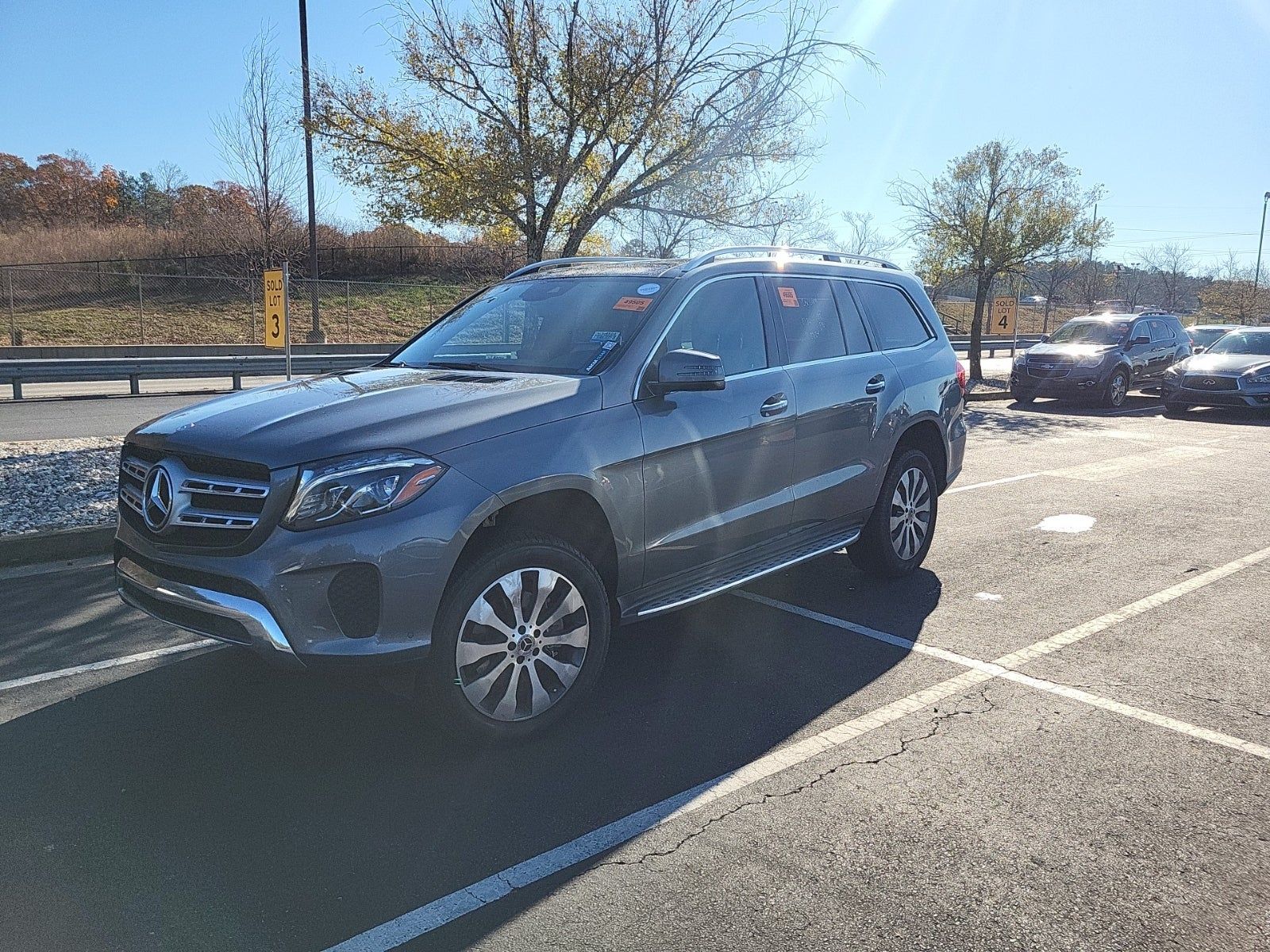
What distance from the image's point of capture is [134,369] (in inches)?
719

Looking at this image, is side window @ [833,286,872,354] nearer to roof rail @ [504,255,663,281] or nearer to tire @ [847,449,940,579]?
tire @ [847,449,940,579]

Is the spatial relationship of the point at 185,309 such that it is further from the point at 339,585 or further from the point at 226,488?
the point at 339,585

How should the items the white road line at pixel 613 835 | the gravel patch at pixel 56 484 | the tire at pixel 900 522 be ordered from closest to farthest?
the white road line at pixel 613 835 < the tire at pixel 900 522 < the gravel patch at pixel 56 484

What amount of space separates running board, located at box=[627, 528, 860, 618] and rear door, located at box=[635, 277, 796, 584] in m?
0.10

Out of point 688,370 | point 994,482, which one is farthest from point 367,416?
point 994,482

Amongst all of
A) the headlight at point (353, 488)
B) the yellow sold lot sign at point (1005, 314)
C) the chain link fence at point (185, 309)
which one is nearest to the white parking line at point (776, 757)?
the headlight at point (353, 488)

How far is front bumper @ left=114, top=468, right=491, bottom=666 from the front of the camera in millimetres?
3297

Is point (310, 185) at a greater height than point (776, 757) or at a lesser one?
greater

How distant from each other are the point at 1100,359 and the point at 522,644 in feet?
58.3

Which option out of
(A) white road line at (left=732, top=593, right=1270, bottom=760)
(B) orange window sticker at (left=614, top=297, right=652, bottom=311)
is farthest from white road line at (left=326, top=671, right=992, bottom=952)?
(B) orange window sticker at (left=614, top=297, right=652, bottom=311)

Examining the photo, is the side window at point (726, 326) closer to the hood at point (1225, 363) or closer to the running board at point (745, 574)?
the running board at point (745, 574)

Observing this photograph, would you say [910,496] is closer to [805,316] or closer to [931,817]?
[805,316]

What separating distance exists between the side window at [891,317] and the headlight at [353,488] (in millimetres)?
3462

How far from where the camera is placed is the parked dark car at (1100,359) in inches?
733
